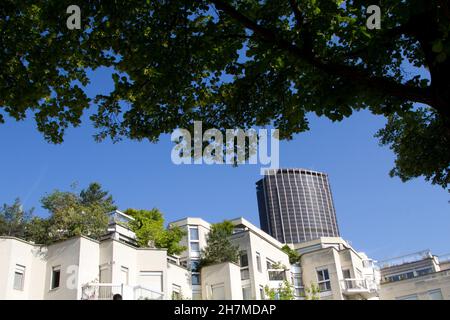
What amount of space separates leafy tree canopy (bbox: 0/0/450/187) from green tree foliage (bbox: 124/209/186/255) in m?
23.2

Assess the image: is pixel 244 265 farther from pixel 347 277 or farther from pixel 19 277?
pixel 19 277

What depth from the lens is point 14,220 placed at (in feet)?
104

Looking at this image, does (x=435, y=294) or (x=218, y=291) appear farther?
(x=435, y=294)

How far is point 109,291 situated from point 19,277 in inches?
177

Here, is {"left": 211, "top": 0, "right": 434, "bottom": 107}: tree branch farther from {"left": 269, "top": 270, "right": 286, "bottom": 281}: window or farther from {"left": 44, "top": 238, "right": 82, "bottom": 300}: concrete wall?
{"left": 269, "top": 270, "right": 286, "bottom": 281}: window

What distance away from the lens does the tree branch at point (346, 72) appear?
23.6 ft

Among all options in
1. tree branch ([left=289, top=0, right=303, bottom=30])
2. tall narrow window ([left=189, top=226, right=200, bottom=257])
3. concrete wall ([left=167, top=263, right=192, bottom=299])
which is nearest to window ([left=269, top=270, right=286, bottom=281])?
tall narrow window ([left=189, top=226, right=200, bottom=257])

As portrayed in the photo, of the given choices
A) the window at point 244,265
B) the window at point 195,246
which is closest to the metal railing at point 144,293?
the window at point 244,265

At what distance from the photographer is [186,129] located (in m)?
10.2

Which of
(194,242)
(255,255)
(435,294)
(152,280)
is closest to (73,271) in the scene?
(152,280)

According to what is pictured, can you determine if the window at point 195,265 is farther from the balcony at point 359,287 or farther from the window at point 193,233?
the balcony at point 359,287

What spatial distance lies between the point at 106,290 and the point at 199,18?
20.3m
